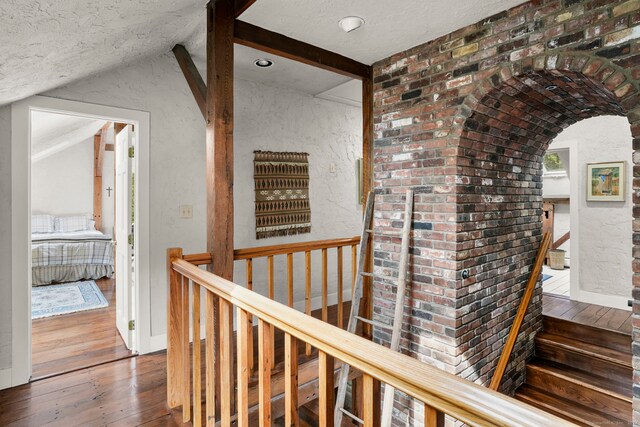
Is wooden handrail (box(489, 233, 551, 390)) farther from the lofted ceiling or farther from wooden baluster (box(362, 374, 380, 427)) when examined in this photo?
wooden baluster (box(362, 374, 380, 427))

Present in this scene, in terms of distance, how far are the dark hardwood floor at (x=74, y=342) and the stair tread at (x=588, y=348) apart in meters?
3.55

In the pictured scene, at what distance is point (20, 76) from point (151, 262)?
5.16 feet

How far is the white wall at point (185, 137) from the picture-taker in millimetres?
2857

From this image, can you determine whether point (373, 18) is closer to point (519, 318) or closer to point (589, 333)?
point (519, 318)

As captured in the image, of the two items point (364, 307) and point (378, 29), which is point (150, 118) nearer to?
point (378, 29)

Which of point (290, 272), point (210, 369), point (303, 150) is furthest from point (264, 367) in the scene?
point (303, 150)

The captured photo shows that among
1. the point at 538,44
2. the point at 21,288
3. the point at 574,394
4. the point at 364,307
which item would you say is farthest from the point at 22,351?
the point at 574,394

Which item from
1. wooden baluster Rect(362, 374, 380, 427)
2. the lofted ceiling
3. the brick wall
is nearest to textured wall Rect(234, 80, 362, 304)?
the lofted ceiling

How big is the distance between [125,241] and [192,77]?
156 cm

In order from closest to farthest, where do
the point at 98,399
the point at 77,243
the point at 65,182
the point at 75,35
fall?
the point at 75,35 < the point at 98,399 < the point at 77,243 < the point at 65,182

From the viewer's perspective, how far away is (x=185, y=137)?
312 centimetres

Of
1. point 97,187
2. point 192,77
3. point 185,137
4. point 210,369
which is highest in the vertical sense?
point 192,77

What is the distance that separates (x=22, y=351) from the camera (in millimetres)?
2471

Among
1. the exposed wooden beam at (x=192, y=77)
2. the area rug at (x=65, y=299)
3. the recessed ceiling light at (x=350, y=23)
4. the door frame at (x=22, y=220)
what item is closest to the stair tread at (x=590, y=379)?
the recessed ceiling light at (x=350, y=23)
